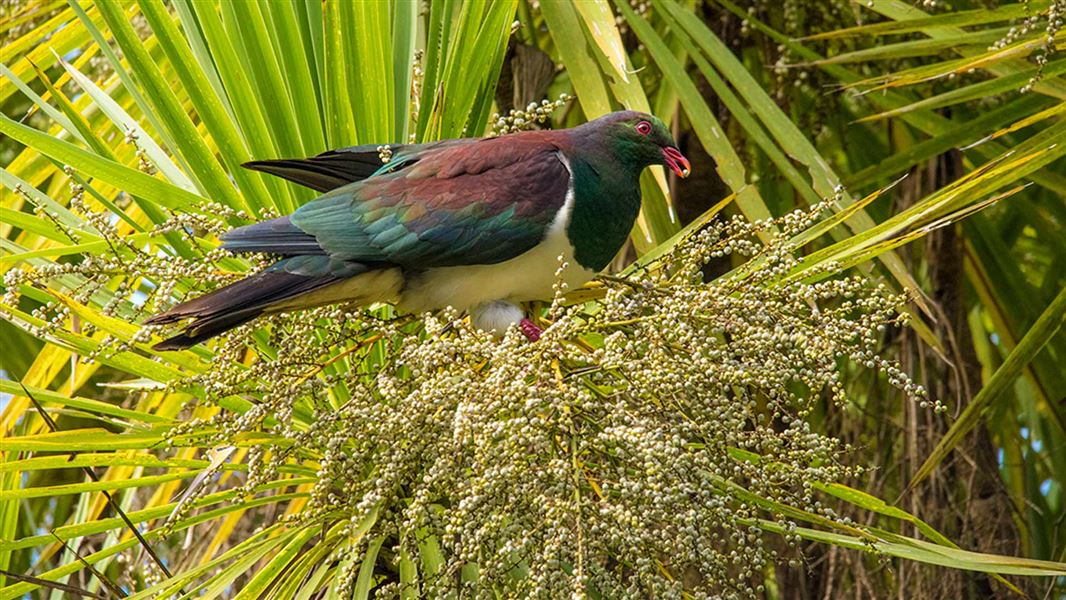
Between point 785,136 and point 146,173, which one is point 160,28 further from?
point 785,136

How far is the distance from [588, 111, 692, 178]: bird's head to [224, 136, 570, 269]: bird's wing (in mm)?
159

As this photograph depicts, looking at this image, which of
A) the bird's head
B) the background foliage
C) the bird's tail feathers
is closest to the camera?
the bird's tail feathers

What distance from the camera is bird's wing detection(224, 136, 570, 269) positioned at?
7.75 ft

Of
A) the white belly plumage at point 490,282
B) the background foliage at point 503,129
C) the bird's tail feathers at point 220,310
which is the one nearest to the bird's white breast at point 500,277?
the white belly plumage at point 490,282

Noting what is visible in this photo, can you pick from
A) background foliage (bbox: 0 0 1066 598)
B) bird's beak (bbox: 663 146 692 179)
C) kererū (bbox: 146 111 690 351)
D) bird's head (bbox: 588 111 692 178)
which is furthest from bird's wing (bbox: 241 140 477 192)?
bird's beak (bbox: 663 146 692 179)

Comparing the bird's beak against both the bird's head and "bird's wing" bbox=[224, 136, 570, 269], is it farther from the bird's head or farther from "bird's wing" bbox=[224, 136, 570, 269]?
"bird's wing" bbox=[224, 136, 570, 269]

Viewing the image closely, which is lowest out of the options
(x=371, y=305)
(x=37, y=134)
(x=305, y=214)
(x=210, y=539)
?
(x=210, y=539)

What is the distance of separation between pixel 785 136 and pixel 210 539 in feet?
5.32

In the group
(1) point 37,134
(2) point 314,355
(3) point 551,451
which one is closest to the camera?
(3) point 551,451

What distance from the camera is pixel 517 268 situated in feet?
8.07

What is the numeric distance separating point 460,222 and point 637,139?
0.39 m

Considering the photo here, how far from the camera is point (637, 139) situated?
101 inches

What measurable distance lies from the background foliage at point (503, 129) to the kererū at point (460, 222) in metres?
0.10

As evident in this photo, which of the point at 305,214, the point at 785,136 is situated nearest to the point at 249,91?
the point at 305,214
